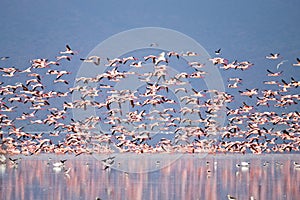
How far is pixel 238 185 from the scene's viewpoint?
113ft

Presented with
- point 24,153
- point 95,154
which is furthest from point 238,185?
point 95,154

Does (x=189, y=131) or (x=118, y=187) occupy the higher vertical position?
(x=189, y=131)

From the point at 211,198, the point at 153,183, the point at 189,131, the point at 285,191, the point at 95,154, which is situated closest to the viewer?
the point at 211,198

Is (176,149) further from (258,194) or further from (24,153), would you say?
(258,194)

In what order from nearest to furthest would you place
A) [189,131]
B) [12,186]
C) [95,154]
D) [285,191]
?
[285,191] → [12,186] → [189,131] → [95,154]

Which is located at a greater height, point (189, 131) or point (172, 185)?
point (189, 131)

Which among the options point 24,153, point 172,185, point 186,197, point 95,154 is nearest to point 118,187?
point 172,185

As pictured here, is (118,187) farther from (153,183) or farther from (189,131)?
(189,131)

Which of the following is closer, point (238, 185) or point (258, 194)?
point (258, 194)

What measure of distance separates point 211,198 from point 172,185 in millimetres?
7527

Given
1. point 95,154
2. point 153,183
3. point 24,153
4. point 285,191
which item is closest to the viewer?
point 285,191

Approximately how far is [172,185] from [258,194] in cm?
675

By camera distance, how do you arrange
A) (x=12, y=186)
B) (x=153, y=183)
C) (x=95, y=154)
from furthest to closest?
(x=95, y=154)
(x=153, y=183)
(x=12, y=186)

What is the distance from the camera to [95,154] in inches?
4547
